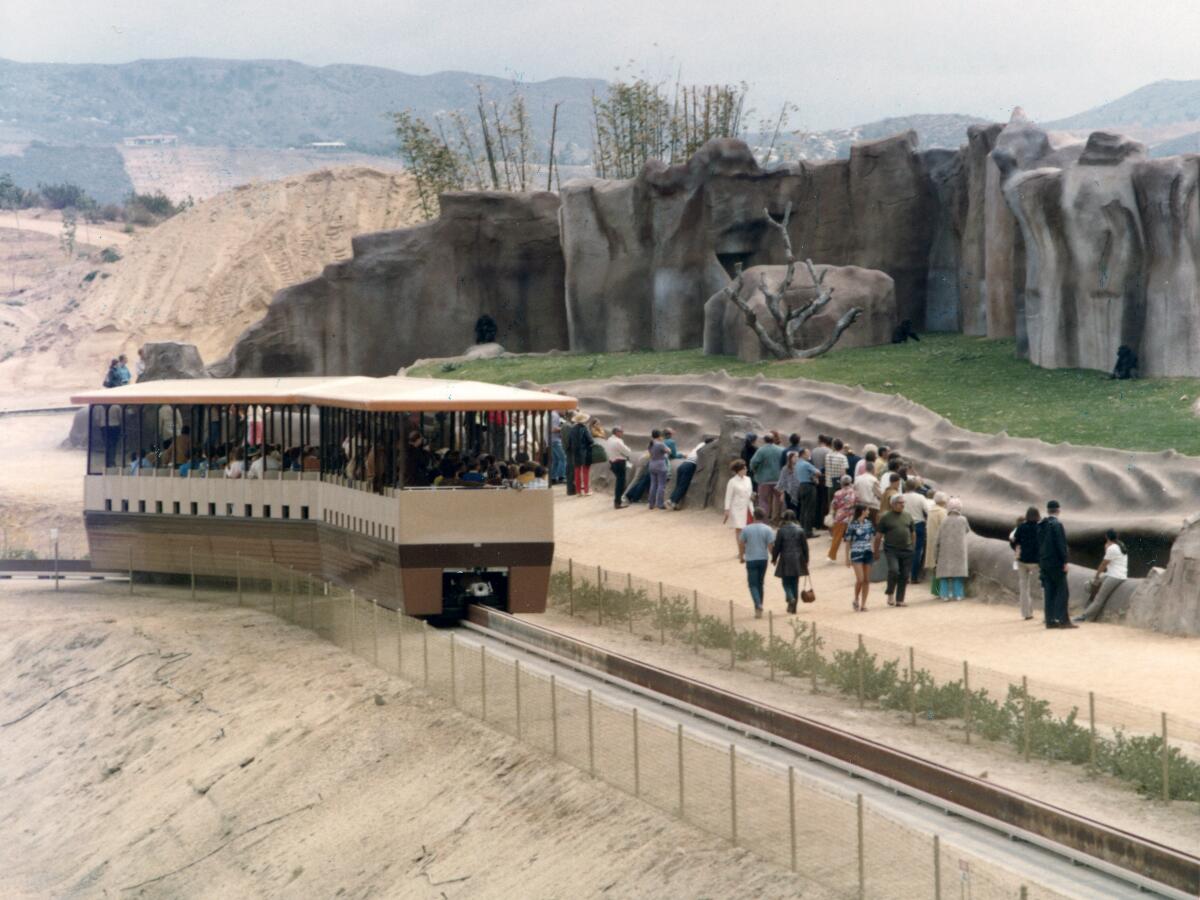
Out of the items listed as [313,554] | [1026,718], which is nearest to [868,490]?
[313,554]

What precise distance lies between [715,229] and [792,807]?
41692 mm

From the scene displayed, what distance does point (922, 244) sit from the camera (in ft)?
183

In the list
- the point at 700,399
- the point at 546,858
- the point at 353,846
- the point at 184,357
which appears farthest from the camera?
the point at 184,357

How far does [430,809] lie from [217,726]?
6378 millimetres

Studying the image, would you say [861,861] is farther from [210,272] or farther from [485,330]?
[210,272]

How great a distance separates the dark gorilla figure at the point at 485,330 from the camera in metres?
61.9

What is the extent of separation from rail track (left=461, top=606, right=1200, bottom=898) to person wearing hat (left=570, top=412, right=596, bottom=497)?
15404 mm

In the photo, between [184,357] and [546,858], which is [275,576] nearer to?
[546,858]

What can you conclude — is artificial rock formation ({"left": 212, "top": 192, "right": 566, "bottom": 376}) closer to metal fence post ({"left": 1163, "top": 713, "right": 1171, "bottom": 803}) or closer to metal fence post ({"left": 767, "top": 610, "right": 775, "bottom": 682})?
metal fence post ({"left": 767, "top": 610, "right": 775, "bottom": 682})

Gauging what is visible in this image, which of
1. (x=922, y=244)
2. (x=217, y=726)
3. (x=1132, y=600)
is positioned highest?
(x=922, y=244)

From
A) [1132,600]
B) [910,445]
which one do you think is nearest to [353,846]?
[1132,600]

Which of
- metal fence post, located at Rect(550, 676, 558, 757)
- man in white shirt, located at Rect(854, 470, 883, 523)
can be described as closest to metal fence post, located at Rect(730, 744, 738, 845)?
metal fence post, located at Rect(550, 676, 558, 757)

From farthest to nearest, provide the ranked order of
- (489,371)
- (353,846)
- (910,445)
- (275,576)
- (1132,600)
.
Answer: (489,371) → (910,445) → (275,576) → (1132,600) → (353,846)

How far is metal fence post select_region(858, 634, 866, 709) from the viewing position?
21516 millimetres
